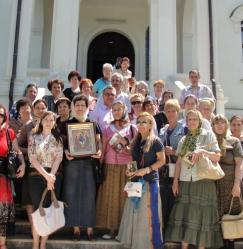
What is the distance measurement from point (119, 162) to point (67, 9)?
7.14 meters

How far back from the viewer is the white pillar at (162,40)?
1149cm

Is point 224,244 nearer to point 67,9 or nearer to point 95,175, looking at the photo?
point 95,175

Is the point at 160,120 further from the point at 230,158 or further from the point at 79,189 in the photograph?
the point at 79,189

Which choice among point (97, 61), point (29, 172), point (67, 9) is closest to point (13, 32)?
point (67, 9)

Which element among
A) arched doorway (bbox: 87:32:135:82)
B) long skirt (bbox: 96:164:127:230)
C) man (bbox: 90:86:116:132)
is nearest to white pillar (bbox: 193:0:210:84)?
arched doorway (bbox: 87:32:135:82)

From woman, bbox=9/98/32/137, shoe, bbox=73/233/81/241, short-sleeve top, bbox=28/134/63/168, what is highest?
woman, bbox=9/98/32/137

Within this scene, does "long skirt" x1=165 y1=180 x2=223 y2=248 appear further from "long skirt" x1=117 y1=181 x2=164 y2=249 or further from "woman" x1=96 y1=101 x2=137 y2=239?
"woman" x1=96 y1=101 x2=137 y2=239

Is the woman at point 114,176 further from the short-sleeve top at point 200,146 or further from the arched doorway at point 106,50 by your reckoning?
the arched doorway at point 106,50

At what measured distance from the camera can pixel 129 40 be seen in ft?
53.5

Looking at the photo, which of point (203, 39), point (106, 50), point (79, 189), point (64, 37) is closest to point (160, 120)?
point (79, 189)

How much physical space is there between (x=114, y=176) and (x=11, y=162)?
146 centimetres

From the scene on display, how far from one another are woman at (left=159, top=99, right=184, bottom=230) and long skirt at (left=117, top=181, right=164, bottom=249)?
1.52 ft

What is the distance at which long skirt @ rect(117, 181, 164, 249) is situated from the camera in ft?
16.7

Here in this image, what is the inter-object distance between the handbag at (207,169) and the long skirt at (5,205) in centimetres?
251
